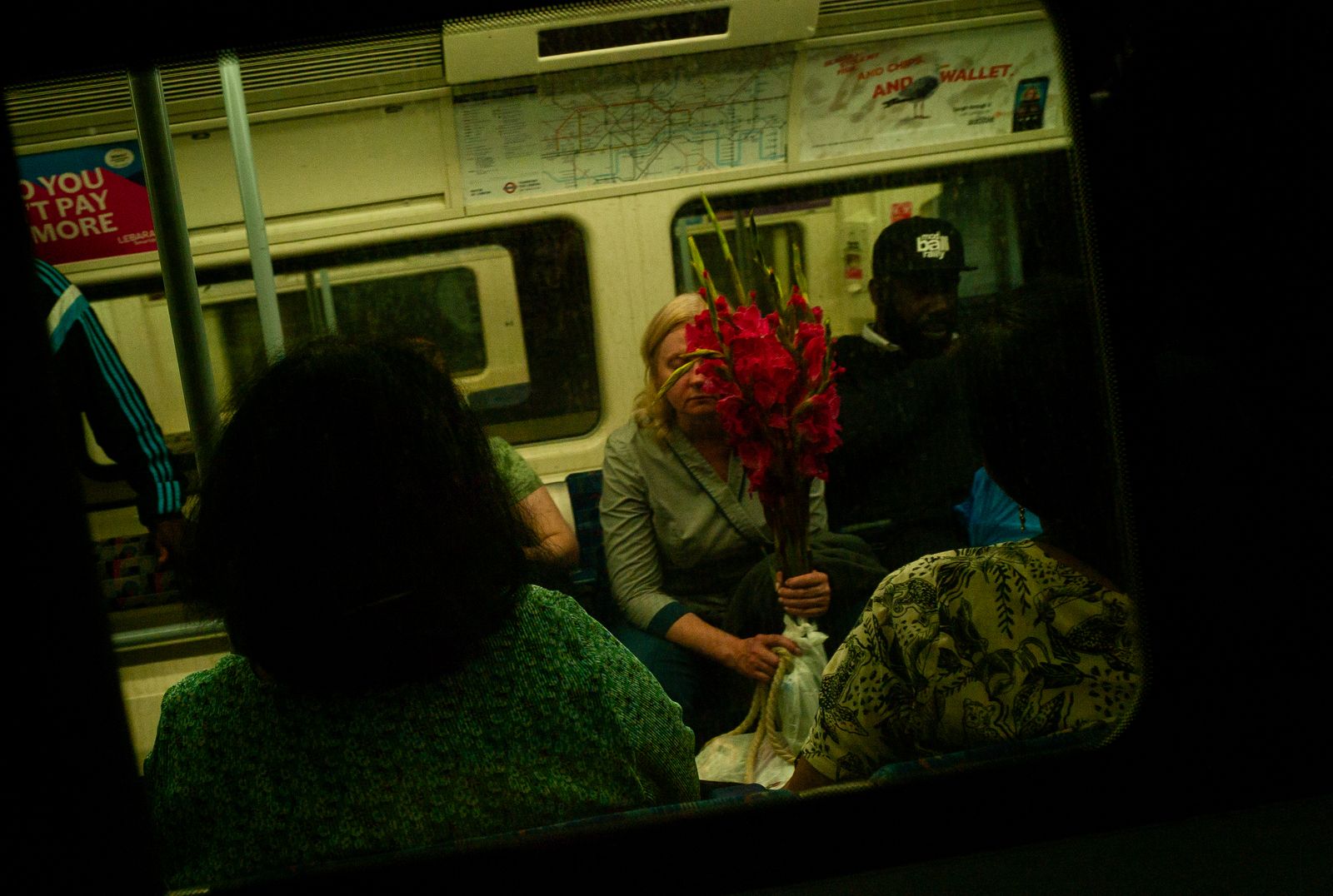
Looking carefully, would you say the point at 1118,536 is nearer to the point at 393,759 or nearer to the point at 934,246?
the point at 393,759

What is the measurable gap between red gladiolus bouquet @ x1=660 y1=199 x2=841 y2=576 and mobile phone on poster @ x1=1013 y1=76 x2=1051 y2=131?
A: 3.37ft

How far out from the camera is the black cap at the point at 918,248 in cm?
285

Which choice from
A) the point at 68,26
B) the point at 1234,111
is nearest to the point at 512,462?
the point at 68,26

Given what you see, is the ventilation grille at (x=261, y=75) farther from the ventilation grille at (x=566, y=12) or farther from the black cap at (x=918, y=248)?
the black cap at (x=918, y=248)

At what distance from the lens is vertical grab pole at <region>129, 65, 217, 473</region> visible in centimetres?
167

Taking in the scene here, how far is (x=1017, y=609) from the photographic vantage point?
138cm

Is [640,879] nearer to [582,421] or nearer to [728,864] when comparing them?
[728,864]

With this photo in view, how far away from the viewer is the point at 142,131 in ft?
5.09

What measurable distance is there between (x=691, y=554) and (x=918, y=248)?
120cm

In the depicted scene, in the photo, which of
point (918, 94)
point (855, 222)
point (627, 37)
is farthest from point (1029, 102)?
point (627, 37)

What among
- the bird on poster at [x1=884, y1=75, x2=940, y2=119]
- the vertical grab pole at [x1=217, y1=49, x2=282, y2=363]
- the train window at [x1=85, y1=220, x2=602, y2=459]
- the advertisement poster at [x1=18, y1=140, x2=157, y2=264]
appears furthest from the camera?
the train window at [x1=85, y1=220, x2=602, y2=459]

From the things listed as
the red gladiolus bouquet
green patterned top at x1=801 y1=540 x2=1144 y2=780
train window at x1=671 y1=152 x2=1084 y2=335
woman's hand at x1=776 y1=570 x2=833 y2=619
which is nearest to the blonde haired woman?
woman's hand at x1=776 y1=570 x2=833 y2=619

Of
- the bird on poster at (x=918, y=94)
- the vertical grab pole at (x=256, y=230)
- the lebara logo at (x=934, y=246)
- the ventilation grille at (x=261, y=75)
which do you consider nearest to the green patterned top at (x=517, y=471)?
the vertical grab pole at (x=256, y=230)

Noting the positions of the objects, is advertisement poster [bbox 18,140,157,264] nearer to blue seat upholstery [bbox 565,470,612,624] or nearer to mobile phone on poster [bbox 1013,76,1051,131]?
blue seat upholstery [bbox 565,470,612,624]
